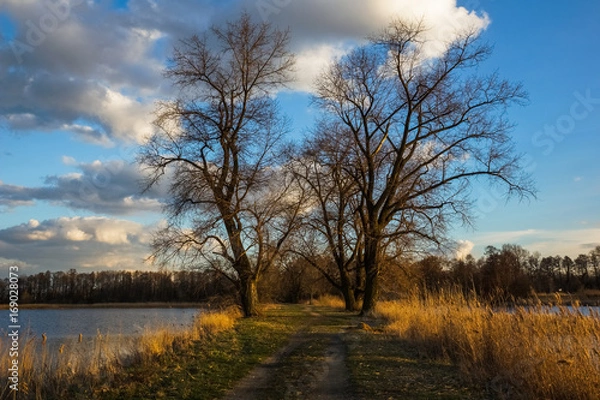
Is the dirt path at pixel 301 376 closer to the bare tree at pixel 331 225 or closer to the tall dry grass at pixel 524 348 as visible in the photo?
the tall dry grass at pixel 524 348

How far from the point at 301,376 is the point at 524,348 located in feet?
11.8

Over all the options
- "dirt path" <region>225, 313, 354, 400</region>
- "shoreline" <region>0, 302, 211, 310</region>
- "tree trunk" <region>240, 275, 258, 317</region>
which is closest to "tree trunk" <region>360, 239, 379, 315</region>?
"tree trunk" <region>240, 275, 258, 317</region>

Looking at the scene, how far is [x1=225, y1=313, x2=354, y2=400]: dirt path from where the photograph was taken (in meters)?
6.67

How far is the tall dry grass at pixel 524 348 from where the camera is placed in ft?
18.9

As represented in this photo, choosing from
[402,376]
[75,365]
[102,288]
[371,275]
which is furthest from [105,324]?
[102,288]

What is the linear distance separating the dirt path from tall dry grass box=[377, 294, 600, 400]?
6.75ft

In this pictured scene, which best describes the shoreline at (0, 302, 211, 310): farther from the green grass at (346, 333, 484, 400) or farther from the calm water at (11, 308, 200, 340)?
the green grass at (346, 333, 484, 400)

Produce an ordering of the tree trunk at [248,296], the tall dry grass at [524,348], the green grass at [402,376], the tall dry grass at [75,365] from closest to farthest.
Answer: the tall dry grass at [524,348], the green grass at [402,376], the tall dry grass at [75,365], the tree trunk at [248,296]

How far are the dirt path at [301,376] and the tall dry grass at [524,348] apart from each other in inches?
81.1

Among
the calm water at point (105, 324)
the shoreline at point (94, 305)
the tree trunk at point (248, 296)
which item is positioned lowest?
the shoreline at point (94, 305)

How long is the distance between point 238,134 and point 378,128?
661 centimetres

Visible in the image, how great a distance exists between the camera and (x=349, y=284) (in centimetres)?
3000

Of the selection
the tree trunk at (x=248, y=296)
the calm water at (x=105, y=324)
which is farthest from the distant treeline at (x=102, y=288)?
the tree trunk at (x=248, y=296)

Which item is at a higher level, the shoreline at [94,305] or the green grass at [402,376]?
the green grass at [402,376]
